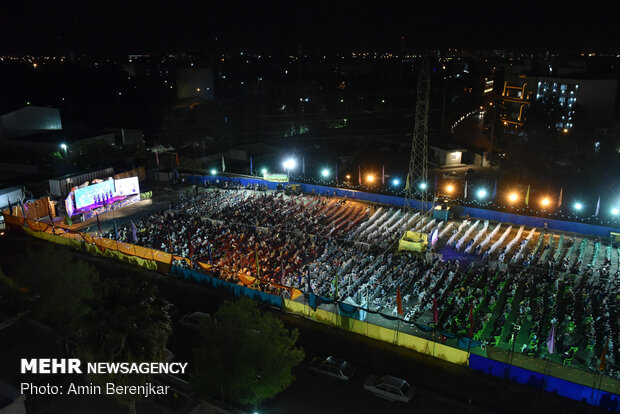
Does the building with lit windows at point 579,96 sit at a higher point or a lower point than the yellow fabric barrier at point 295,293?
higher

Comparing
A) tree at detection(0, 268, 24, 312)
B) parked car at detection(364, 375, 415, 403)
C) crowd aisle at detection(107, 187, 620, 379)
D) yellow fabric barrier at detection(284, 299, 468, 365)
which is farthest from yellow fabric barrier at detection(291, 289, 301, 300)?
tree at detection(0, 268, 24, 312)

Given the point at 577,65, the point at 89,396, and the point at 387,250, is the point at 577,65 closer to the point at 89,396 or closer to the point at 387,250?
the point at 387,250

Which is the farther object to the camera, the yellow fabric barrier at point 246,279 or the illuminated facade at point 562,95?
the illuminated facade at point 562,95

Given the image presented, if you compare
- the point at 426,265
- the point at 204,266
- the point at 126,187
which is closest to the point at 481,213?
the point at 426,265

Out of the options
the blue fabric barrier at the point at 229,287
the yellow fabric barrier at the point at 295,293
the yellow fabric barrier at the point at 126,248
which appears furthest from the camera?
the yellow fabric barrier at the point at 126,248

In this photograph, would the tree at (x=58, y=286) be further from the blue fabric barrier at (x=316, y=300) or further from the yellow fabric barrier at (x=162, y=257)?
the blue fabric barrier at (x=316, y=300)

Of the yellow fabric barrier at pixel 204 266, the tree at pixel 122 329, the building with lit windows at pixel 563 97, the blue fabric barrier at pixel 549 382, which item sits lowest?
the blue fabric barrier at pixel 549 382

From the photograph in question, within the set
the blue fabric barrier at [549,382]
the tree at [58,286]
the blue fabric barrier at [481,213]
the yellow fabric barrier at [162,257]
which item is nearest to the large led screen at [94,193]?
the blue fabric barrier at [481,213]
